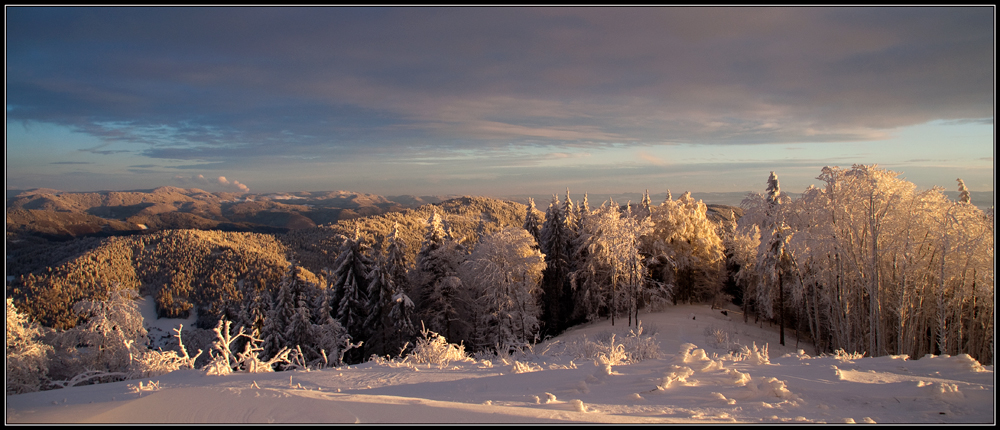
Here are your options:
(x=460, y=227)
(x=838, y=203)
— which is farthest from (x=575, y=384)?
(x=460, y=227)

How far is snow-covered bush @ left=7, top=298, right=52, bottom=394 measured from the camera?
38.3ft

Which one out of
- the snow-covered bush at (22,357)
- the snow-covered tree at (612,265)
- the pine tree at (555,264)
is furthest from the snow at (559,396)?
the pine tree at (555,264)

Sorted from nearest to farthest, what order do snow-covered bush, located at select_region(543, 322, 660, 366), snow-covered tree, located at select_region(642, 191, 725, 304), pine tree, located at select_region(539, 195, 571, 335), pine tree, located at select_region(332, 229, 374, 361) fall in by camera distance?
snow-covered bush, located at select_region(543, 322, 660, 366), pine tree, located at select_region(332, 229, 374, 361), snow-covered tree, located at select_region(642, 191, 725, 304), pine tree, located at select_region(539, 195, 571, 335)

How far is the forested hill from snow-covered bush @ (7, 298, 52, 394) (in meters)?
66.0

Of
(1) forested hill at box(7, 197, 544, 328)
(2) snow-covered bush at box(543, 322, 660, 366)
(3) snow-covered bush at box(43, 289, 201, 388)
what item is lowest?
(1) forested hill at box(7, 197, 544, 328)

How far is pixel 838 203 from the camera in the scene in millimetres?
13359

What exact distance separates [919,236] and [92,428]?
1921 cm

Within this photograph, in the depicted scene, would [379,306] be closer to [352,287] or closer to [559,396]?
[352,287]

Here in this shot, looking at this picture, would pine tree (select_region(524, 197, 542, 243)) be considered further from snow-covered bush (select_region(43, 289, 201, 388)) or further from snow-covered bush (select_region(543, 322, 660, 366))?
snow-covered bush (select_region(543, 322, 660, 366))

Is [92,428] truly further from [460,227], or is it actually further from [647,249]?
[460,227]

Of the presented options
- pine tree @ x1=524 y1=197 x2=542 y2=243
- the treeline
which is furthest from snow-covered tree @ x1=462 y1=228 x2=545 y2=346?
the treeline

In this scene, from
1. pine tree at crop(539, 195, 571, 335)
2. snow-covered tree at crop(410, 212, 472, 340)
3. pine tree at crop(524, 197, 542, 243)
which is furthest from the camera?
pine tree at crop(524, 197, 542, 243)

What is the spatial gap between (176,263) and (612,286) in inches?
5396

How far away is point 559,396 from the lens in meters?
4.54
